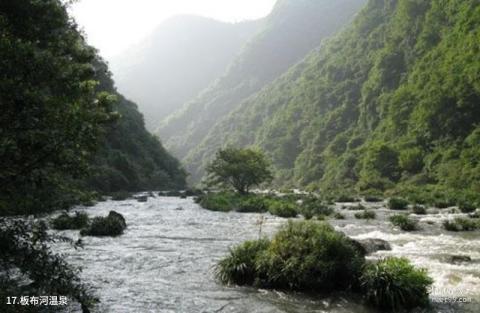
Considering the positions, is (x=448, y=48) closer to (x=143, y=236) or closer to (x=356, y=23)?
(x=356, y=23)

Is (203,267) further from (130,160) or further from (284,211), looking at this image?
(130,160)

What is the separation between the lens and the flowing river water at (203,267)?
48.3 feet

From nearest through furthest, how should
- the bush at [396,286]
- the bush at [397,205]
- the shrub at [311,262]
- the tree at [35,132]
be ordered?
the tree at [35,132]
the bush at [396,286]
the shrub at [311,262]
the bush at [397,205]

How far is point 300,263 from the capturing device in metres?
16.2

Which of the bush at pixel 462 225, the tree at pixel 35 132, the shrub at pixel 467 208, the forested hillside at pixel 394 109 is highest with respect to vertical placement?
the forested hillside at pixel 394 109

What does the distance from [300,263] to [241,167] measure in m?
58.2

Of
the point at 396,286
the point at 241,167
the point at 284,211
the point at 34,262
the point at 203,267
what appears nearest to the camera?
the point at 34,262

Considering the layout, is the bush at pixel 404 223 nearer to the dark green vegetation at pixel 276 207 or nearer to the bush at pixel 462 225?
the bush at pixel 462 225

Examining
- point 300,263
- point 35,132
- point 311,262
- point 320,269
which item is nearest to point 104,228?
point 300,263

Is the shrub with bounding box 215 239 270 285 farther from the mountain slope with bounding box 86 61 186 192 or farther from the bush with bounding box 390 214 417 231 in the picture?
the mountain slope with bounding box 86 61 186 192

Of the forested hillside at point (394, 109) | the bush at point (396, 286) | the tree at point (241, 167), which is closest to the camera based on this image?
the bush at point (396, 286)

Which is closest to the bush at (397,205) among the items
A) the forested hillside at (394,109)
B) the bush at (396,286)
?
the forested hillside at (394,109)

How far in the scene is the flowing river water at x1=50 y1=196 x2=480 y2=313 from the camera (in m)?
14.7

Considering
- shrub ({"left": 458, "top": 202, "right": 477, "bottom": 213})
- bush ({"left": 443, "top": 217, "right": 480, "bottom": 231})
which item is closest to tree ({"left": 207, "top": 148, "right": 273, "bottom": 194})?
shrub ({"left": 458, "top": 202, "right": 477, "bottom": 213})
